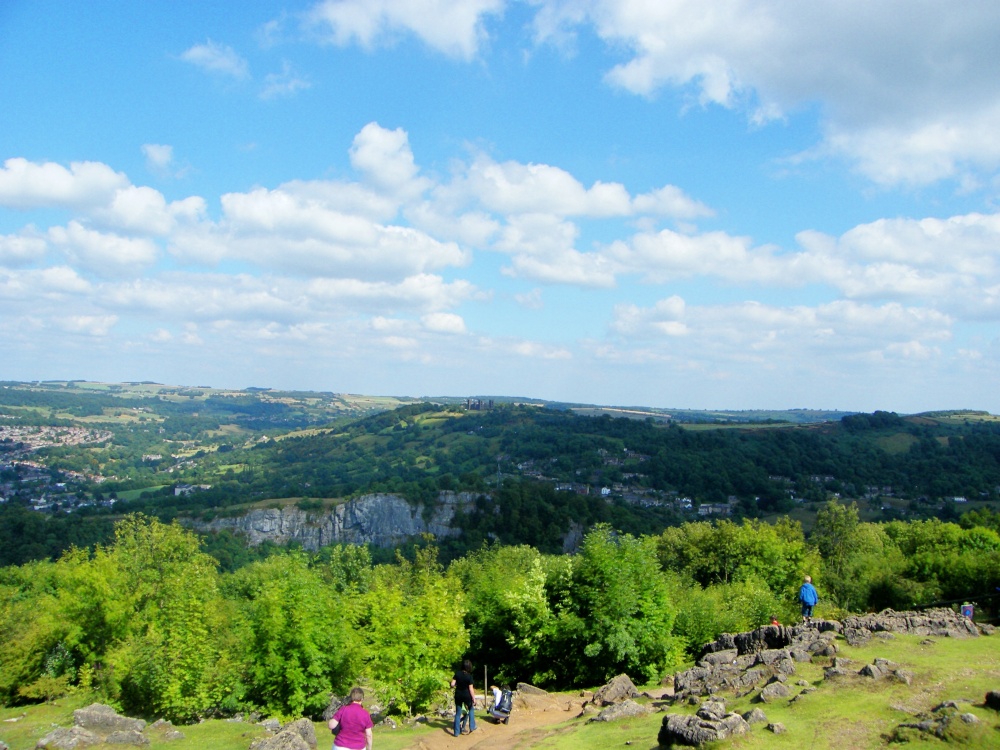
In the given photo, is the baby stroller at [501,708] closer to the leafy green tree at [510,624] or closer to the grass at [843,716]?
the grass at [843,716]

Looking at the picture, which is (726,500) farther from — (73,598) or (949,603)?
(73,598)

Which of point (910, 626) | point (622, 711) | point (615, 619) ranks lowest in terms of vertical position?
point (615, 619)

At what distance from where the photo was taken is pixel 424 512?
137 metres

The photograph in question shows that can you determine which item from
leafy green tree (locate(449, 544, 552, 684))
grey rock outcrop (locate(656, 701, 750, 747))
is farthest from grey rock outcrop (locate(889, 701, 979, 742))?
leafy green tree (locate(449, 544, 552, 684))

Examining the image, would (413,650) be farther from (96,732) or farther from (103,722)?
(96,732)

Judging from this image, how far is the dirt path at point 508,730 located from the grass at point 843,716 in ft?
0.45

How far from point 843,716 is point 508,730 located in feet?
33.6

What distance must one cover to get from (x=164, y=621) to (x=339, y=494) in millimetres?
116394

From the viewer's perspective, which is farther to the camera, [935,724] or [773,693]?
[773,693]

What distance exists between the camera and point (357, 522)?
137m

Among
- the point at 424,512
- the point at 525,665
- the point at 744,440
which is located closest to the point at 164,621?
the point at 525,665

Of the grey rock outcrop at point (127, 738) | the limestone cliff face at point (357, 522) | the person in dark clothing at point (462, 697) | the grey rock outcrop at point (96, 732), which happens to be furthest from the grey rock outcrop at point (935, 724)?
the limestone cliff face at point (357, 522)

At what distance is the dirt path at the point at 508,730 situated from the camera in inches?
716

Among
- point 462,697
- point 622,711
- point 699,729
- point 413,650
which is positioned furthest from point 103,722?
point 699,729
